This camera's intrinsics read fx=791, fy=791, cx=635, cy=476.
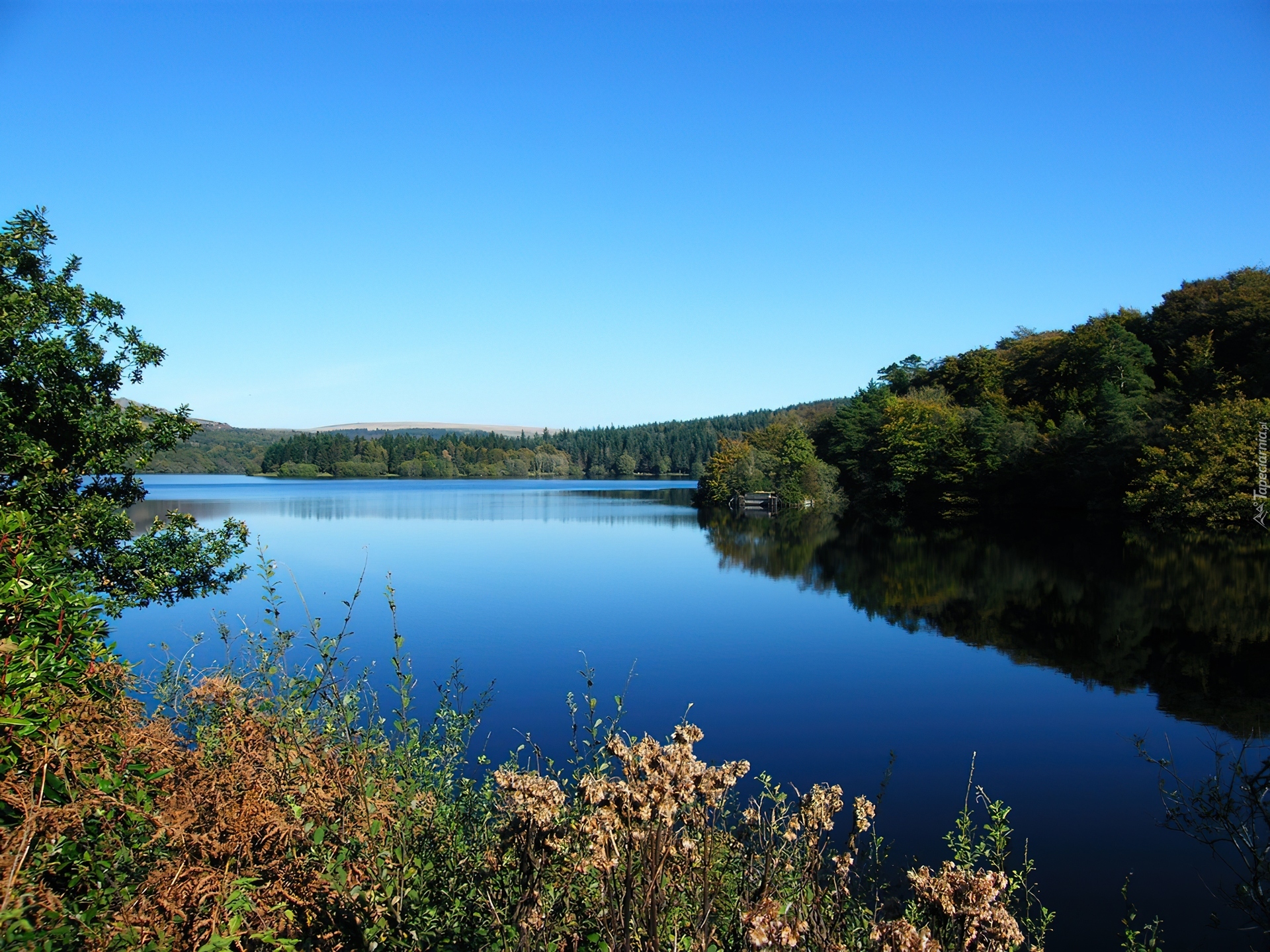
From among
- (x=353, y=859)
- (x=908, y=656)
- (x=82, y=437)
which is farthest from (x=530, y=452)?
(x=353, y=859)

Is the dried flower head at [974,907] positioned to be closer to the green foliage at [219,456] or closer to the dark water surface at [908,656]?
the dark water surface at [908,656]

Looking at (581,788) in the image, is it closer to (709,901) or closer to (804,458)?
(709,901)

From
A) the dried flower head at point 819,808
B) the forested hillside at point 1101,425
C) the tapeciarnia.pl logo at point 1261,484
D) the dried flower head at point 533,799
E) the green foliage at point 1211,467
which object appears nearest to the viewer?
the dried flower head at point 533,799

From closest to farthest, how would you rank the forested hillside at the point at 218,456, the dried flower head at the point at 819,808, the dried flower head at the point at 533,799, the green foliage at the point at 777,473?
the dried flower head at the point at 533,799 → the dried flower head at the point at 819,808 → the green foliage at the point at 777,473 → the forested hillside at the point at 218,456

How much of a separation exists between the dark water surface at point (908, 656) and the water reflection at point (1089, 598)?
11 centimetres

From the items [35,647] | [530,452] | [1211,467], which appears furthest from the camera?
[530,452]

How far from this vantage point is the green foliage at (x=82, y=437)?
8.46 m

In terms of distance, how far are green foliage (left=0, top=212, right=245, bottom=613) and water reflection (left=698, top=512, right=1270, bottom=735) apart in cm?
1461

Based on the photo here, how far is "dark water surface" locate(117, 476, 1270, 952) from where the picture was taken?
8.62 metres

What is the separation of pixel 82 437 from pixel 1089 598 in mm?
22403

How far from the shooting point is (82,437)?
9.29 m

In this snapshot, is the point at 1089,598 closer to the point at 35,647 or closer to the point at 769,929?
the point at 769,929

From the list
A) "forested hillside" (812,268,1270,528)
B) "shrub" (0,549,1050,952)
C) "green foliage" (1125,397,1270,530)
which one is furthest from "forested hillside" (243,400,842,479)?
"shrub" (0,549,1050,952)

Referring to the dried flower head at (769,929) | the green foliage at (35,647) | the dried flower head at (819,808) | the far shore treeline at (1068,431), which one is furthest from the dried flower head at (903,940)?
the far shore treeline at (1068,431)
